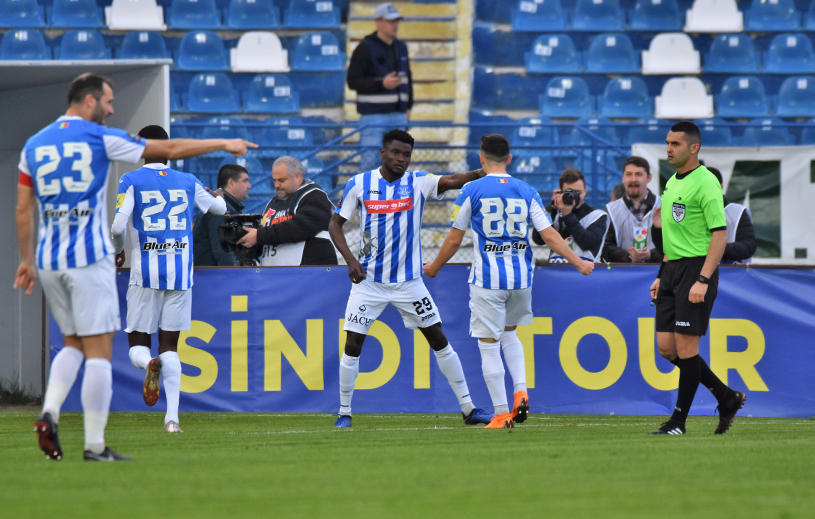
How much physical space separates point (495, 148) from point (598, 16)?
9.38m

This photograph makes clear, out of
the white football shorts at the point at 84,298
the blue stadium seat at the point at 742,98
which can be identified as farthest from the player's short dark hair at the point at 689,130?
the blue stadium seat at the point at 742,98

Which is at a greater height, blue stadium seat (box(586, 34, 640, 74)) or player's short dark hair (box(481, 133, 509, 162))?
blue stadium seat (box(586, 34, 640, 74))

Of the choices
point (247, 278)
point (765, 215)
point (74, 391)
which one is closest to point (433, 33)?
point (765, 215)

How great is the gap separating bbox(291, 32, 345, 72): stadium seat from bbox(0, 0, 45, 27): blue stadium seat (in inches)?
159

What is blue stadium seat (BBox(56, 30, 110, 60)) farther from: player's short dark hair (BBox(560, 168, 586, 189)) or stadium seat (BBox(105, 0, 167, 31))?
player's short dark hair (BBox(560, 168, 586, 189))

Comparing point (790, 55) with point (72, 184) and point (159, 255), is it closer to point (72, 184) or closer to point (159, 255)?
point (159, 255)

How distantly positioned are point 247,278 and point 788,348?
4.71 m

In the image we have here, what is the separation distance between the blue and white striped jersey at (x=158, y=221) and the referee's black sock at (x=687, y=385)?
3.62 metres

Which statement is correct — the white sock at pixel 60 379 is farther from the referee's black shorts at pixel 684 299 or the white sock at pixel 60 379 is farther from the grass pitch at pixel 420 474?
the referee's black shorts at pixel 684 299

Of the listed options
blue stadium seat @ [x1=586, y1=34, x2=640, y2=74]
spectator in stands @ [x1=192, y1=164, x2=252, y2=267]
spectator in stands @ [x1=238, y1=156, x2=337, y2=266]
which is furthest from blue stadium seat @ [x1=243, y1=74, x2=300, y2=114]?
spectator in stands @ [x1=238, y1=156, x2=337, y2=266]

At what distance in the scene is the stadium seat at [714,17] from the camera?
49.6ft

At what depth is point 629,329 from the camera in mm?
8195

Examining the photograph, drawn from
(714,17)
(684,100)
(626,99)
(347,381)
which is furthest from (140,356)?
(714,17)

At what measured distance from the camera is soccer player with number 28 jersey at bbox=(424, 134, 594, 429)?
6859 mm
